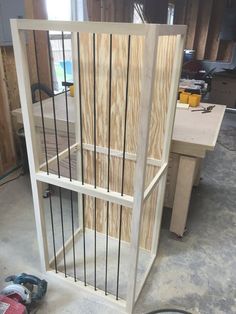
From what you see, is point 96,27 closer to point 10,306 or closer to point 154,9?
point 10,306

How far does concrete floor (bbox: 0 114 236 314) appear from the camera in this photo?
156 centimetres

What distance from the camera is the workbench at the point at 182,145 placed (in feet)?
5.73

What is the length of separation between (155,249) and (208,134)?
0.87m

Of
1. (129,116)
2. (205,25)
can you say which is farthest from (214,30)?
(129,116)

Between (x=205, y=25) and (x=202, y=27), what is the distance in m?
0.08

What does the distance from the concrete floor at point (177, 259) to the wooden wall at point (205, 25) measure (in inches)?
181

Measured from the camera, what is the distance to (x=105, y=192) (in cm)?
123

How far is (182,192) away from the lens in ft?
6.11

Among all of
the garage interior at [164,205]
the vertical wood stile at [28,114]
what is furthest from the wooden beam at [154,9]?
the vertical wood stile at [28,114]

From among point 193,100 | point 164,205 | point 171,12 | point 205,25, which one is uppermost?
point 171,12

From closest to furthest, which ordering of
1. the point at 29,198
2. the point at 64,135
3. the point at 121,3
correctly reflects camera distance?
1. the point at 64,135
2. the point at 29,198
3. the point at 121,3

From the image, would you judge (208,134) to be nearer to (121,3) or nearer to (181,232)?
(181,232)

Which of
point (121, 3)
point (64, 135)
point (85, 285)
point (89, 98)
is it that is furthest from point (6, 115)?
point (121, 3)

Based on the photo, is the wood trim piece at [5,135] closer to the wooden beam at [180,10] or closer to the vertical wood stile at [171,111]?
the vertical wood stile at [171,111]
